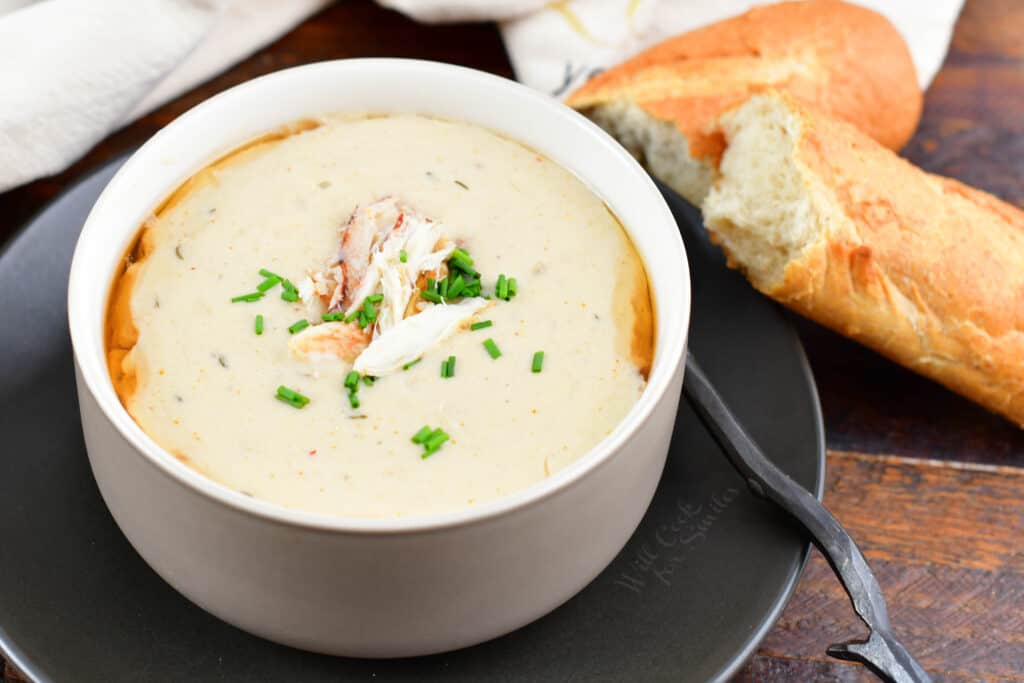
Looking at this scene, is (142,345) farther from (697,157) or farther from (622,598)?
(697,157)

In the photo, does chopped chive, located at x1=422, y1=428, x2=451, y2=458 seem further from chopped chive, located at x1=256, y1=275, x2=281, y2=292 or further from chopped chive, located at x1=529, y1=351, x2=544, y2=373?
chopped chive, located at x1=256, y1=275, x2=281, y2=292

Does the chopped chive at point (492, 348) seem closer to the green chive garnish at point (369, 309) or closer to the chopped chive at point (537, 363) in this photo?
the chopped chive at point (537, 363)

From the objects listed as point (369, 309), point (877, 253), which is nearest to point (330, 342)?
point (369, 309)

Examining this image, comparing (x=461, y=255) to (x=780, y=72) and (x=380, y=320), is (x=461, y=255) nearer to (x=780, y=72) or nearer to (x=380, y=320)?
(x=380, y=320)

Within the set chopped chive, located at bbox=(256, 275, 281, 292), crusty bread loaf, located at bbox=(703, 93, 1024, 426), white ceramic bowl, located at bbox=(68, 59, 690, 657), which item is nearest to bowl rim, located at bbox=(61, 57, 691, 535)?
white ceramic bowl, located at bbox=(68, 59, 690, 657)

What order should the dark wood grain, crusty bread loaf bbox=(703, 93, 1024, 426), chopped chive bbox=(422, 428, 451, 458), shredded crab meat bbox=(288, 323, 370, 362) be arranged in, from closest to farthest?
chopped chive bbox=(422, 428, 451, 458), shredded crab meat bbox=(288, 323, 370, 362), the dark wood grain, crusty bread loaf bbox=(703, 93, 1024, 426)

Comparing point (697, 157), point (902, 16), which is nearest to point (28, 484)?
point (697, 157)

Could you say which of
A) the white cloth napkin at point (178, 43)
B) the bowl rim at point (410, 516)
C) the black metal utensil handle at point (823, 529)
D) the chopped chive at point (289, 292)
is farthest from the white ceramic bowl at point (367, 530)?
the white cloth napkin at point (178, 43)
